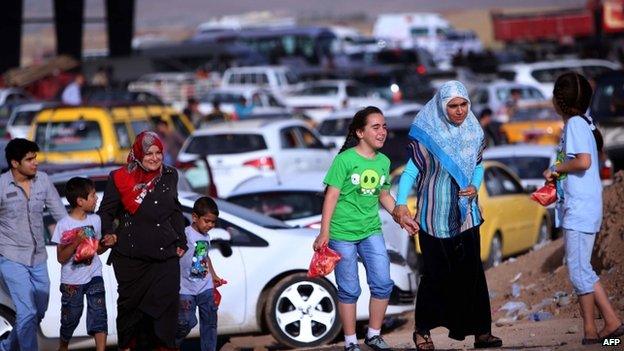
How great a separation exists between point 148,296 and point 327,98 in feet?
107

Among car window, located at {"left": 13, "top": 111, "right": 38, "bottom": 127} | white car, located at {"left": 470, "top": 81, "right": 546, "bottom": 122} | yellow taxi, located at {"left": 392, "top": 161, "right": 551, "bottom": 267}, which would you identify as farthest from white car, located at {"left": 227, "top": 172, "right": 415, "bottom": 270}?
white car, located at {"left": 470, "top": 81, "right": 546, "bottom": 122}

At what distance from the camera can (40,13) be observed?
59500 millimetres

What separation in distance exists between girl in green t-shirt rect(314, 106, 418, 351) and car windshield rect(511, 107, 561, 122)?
65.3ft

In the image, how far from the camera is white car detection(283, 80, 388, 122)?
4016 cm

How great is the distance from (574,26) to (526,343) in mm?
52499

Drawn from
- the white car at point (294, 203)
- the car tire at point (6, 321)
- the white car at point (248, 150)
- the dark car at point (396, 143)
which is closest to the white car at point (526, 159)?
the dark car at point (396, 143)

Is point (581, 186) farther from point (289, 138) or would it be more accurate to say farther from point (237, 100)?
point (237, 100)

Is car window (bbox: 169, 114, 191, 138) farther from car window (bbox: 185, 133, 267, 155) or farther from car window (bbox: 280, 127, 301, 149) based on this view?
car window (bbox: 280, 127, 301, 149)

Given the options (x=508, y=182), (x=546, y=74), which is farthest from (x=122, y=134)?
(x=546, y=74)

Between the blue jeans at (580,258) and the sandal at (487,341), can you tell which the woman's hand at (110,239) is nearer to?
the sandal at (487,341)

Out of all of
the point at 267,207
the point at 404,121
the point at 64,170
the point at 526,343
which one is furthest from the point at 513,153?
the point at 526,343

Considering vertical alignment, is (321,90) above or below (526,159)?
above

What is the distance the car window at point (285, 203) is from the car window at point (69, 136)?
631 centimetres

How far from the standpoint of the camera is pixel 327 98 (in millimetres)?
41219
